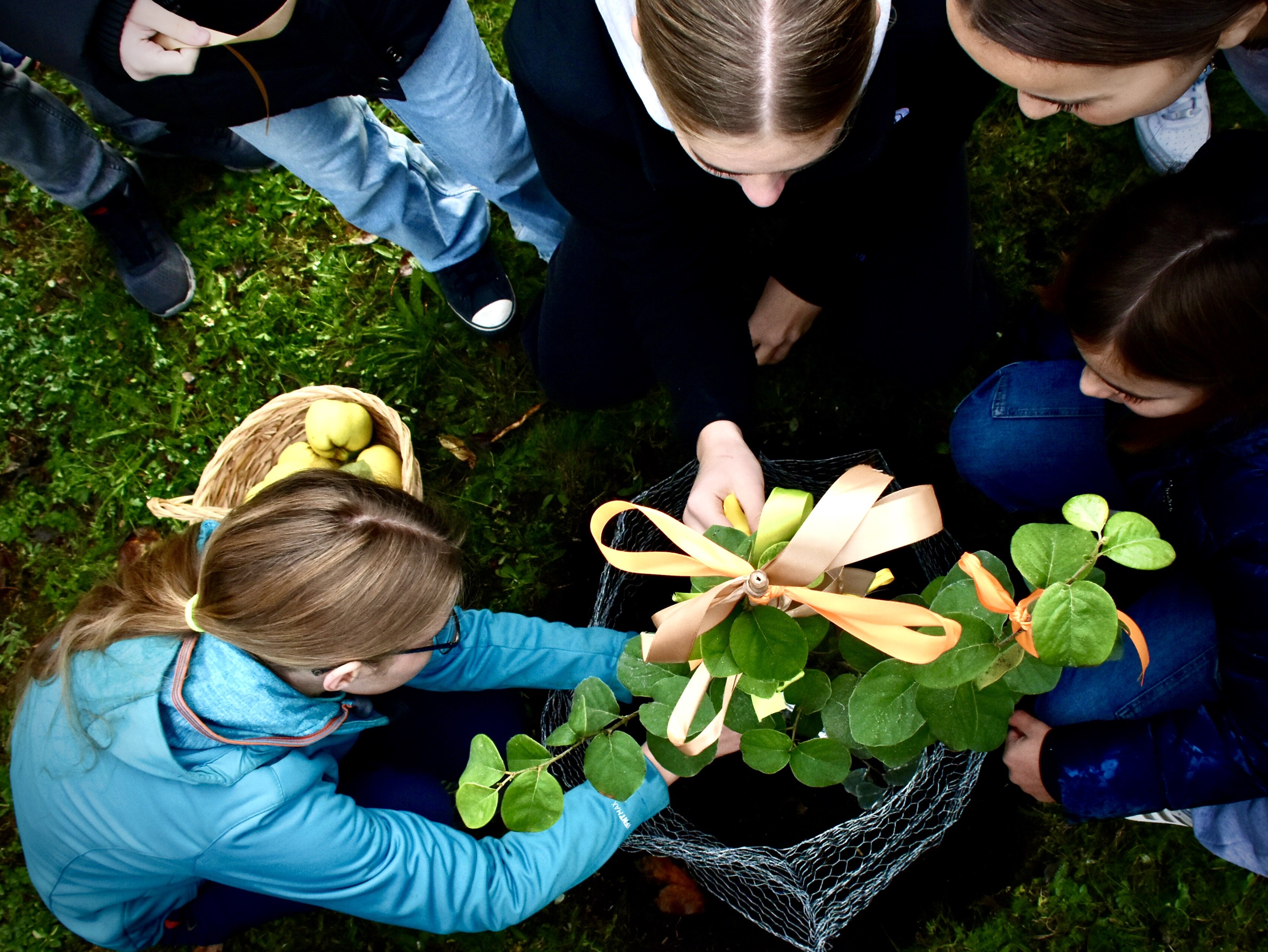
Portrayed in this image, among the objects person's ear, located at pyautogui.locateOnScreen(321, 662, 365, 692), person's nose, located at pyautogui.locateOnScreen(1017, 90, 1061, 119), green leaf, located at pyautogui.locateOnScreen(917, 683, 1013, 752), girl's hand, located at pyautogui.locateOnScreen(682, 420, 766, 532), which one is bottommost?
person's ear, located at pyautogui.locateOnScreen(321, 662, 365, 692)

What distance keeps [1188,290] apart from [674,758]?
99 cm

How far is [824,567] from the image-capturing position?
2.81 ft

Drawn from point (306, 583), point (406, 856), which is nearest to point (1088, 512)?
point (306, 583)

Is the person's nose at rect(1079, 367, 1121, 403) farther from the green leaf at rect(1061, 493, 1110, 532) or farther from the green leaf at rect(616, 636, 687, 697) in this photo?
the green leaf at rect(616, 636, 687, 697)

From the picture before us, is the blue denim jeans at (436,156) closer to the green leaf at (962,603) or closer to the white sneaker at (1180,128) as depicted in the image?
the green leaf at (962,603)

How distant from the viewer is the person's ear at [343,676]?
4.48 feet

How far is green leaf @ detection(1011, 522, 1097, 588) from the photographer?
77 centimetres

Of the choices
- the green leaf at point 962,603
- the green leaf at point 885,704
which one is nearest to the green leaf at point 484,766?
the green leaf at point 885,704

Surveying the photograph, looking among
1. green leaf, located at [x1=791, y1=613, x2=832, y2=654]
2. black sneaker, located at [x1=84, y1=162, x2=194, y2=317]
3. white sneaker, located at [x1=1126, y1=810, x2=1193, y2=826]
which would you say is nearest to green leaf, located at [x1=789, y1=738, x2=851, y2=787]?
green leaf, located at [x1=791, y1=613, x2=832, y2=654]

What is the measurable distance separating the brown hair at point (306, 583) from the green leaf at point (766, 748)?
2.08 ft

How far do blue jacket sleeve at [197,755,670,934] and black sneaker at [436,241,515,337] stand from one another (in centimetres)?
118

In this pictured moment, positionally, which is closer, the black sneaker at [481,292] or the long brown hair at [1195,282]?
the long brown hair at [1195,282]

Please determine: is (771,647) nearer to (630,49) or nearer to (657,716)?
(657,716)

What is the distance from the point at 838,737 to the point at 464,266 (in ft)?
5.33
